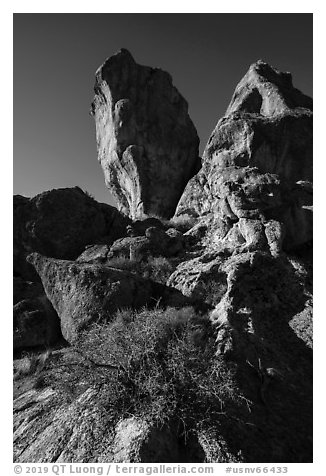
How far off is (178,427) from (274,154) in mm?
14857

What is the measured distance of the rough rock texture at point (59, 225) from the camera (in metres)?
14.4

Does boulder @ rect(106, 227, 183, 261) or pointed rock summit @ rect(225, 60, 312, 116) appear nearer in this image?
boulder @ rect(106, 227, 183, 261)

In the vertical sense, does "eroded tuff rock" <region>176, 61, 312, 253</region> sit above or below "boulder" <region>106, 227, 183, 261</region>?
above

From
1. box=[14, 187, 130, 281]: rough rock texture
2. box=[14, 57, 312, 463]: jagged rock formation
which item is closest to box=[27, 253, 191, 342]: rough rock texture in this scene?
box=[14, 57, 312, 463]: jagged rock formation

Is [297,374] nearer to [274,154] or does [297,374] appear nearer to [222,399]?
[222,399]

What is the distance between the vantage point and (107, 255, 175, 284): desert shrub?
11613mm

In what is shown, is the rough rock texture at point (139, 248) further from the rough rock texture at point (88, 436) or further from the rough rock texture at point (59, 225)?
the rough rock texture at point (88, 436)

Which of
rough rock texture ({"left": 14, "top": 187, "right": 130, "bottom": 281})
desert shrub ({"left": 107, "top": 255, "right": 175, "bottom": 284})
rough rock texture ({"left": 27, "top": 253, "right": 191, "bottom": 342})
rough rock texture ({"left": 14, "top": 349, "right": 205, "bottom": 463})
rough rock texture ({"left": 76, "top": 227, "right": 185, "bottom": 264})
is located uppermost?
rough rock texture ({"left": 14, "top": 187, "right": 130, "bottom": 281})

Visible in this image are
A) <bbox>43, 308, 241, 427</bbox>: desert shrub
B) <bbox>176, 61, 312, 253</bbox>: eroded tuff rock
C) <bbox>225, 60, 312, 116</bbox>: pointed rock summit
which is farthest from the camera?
<bbox>225, 60, 312, 116</bbox>: pointed rock summit

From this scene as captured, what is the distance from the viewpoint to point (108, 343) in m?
7.36

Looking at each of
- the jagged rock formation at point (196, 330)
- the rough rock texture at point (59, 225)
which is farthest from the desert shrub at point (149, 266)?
the rough rock texture at point (59, 225)

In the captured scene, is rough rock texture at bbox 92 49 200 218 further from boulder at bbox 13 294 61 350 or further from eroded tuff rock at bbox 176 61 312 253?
boulder at bbox 13 294 61 350

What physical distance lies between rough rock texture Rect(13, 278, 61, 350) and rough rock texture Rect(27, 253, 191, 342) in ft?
1.94
